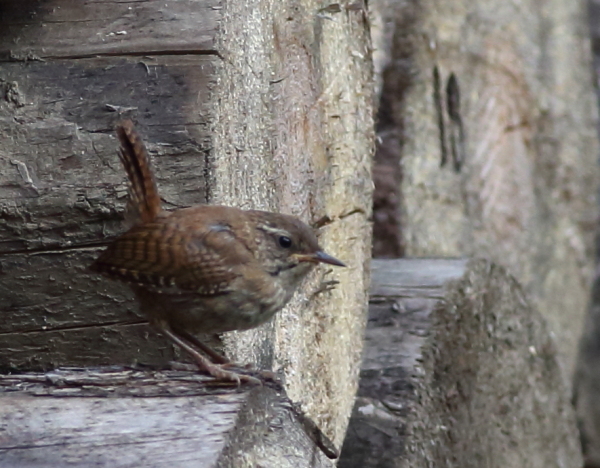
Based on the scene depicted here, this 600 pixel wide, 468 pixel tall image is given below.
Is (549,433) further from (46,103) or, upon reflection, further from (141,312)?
(46,103)

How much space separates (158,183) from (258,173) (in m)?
0.34

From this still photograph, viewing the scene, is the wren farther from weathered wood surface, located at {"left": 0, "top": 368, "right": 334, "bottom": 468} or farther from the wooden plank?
weathered wood surface, located at {"left": 0, "top": 368, "right": 334, "bottom": 468}

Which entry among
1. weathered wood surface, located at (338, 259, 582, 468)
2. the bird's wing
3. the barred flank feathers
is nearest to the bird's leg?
the bird's wing

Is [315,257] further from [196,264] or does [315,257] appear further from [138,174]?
[138,174]

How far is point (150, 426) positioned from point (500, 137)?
3631 mm

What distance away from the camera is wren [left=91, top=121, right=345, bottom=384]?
2.43m

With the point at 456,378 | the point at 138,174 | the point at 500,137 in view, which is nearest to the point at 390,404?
the point at 456,378

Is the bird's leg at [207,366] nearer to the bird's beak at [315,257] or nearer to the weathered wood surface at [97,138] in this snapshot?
the weathered wood surface at [97,138]

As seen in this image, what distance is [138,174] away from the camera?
2.35 m

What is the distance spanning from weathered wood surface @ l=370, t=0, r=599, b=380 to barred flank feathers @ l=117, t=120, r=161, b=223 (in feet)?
6.89

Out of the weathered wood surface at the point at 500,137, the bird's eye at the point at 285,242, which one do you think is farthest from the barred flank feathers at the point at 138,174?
the weathered wood surface at the point at 500,137

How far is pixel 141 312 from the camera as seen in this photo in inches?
102

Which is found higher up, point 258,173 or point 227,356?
point 258,173

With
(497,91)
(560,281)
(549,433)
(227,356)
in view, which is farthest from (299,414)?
(560,281)
